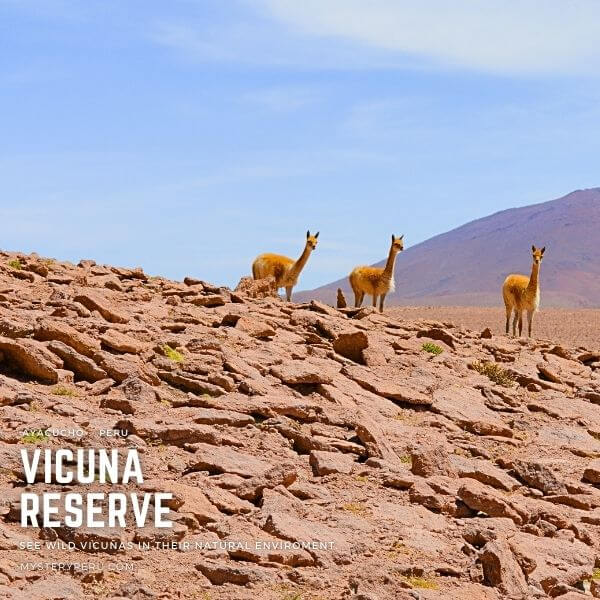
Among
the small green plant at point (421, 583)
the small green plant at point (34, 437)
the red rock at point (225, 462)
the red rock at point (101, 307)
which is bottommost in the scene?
the small green plant at point (421, 583)

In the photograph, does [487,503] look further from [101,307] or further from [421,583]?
[101,307]

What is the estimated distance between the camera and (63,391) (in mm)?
12555

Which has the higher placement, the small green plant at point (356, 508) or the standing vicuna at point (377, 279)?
the standing vicuna at point (377, 279)

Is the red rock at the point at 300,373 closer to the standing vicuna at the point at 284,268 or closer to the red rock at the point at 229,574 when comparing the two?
the red rock at the point at 229,574

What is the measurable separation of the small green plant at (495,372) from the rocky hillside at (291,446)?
0.04 metres

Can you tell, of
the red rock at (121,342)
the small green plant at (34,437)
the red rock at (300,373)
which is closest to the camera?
the small green plant at (34,437)

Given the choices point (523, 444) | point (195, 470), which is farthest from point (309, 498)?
point (523, 444)

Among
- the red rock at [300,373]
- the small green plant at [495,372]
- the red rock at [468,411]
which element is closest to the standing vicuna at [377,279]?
the small green plant at [495,372]

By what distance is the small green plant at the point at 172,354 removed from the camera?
14605mm

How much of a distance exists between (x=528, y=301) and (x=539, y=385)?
26.9 ft

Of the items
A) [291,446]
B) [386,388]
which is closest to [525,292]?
[386,388]

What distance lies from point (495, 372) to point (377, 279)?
9.23 m

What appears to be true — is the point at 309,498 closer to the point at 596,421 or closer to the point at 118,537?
the point at 118,537

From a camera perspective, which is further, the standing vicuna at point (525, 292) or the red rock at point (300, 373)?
the standing vicuna at point (525, 292)
